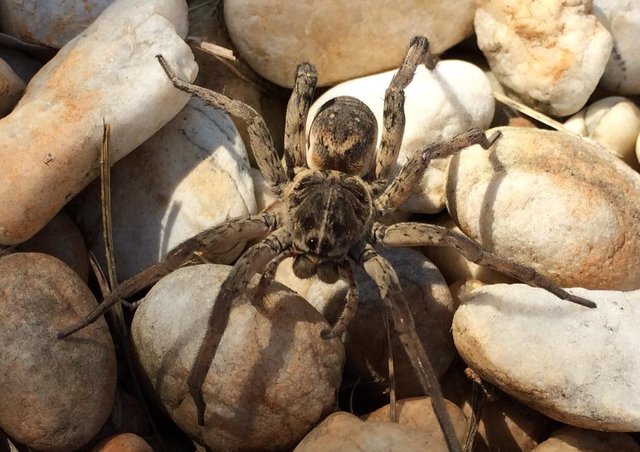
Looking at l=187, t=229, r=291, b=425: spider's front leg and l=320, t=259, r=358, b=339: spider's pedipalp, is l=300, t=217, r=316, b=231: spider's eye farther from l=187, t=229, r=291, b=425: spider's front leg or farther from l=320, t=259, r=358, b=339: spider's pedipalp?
l=187, t=229, r=291, b=425: spider's front leg

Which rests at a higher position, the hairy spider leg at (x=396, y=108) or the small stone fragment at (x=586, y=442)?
the hairy spider leg at (x=396, y=108)

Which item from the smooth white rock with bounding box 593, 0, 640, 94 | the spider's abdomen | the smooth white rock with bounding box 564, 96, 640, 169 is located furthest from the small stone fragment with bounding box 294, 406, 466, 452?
the smooth white rock with bounding box 593, 0, 640, 94

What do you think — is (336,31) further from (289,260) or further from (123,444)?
(123,444)

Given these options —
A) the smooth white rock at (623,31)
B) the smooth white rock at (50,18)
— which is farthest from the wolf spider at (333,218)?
the smooth white rock at (623,31)

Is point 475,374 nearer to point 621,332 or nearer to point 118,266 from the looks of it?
point 621,332

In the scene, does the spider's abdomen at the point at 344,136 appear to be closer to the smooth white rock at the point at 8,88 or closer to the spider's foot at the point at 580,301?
the spider's foot at the point at 580,301

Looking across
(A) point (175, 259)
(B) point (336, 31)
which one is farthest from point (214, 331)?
(B) point (336, 31)

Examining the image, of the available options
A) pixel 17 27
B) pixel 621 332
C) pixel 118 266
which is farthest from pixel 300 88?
pixel 621 332
